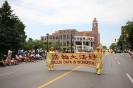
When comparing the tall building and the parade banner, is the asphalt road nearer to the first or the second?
the parade banner

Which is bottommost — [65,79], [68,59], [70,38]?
[65,79]

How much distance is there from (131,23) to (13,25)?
67958 mm

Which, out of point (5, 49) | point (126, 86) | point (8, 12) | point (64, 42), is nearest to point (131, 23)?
point (64, 42)

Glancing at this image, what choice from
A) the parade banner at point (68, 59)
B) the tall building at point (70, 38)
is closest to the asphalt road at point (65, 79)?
the parade banner at point (68, 59)

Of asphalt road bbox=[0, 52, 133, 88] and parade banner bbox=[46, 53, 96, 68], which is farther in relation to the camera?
parade banner bbox=[46, 53, 96, 68]

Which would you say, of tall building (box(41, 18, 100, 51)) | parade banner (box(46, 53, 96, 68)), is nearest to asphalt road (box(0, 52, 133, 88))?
parade banner (box(46, 53, 96, 68))

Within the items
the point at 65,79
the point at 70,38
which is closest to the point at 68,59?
the point at 65,79

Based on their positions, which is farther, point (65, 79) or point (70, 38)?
point (70, 38)

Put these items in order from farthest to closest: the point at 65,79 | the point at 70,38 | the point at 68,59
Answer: the point at 70,38 < the point at 68,59 < the point at 65,79

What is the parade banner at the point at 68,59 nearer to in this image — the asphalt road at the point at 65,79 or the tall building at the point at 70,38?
the asphalt road at the point at 65,79

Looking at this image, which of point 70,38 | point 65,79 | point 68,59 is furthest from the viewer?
point 70,38

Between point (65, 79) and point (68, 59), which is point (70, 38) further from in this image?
point (65, 79)

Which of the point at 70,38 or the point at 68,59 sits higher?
the point at 70,38

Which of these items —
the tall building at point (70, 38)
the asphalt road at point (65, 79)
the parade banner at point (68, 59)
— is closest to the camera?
the asphalt road at point (65, 79)
